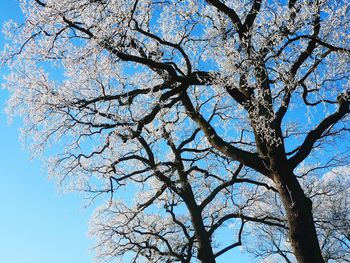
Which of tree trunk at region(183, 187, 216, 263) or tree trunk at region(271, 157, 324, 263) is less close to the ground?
tree trunk at region(183, 187, 216, 263)

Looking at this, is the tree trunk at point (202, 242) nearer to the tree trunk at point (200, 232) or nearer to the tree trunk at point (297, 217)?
the tree trunk at point (200, 232)

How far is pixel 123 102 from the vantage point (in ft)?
39.0

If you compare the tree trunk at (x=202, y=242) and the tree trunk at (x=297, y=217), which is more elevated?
the tree trunk at (x=202, y=242)

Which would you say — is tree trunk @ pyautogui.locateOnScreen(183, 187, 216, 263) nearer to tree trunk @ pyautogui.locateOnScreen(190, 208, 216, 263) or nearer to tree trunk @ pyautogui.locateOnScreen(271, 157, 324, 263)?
tree trunk @ pyautogui.locateOnScreen(190, 208, 216, 263)

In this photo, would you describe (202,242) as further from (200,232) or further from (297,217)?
(297,217)

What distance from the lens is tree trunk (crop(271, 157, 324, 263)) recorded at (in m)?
8.89

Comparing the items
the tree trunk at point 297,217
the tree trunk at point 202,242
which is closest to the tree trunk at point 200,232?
the tree trunk at point 202,242

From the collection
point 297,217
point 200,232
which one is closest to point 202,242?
point 200,232

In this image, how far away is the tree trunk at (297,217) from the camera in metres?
8.89

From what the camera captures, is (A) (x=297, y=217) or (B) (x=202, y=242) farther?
(B) (x=202, y=242)

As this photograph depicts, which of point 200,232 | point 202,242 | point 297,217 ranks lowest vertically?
point 297,217

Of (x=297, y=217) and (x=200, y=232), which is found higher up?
(x=200, y=232)

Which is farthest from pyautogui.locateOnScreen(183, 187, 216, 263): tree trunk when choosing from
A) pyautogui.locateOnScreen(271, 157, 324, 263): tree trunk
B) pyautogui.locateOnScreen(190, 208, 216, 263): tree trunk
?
pyautogui.locateOnScreen(271, 157, 324, 263): tree trunk

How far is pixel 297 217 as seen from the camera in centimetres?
919
